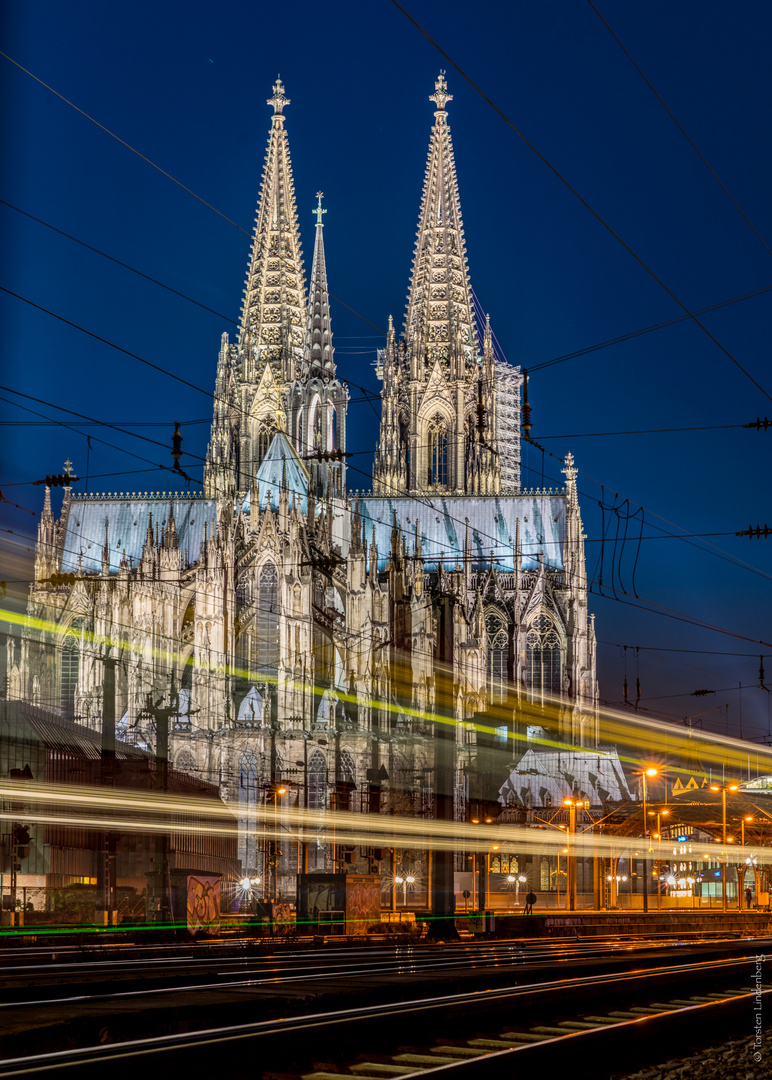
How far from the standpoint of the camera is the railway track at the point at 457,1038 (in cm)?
741

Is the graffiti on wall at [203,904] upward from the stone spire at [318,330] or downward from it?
downward

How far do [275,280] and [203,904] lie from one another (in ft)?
199

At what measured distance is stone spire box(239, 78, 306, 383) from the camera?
270 feet

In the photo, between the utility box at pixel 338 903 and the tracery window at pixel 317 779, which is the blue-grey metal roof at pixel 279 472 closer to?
the tracery window at pixel 317 779

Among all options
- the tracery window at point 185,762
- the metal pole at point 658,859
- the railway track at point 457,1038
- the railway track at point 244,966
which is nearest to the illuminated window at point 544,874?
the metal pole at point 658,859

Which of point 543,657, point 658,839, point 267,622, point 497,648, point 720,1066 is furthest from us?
point 497,648

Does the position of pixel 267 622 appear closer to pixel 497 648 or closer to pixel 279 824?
pixel 279 824

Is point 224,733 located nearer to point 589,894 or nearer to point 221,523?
point 221,523

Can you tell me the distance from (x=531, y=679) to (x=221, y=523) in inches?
864

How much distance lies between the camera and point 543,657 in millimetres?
74438

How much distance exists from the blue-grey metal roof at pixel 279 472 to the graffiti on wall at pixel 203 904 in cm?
3865

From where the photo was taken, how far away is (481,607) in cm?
7275

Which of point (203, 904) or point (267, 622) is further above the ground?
point (267, 622)

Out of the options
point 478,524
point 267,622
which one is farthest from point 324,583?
point 478,524
